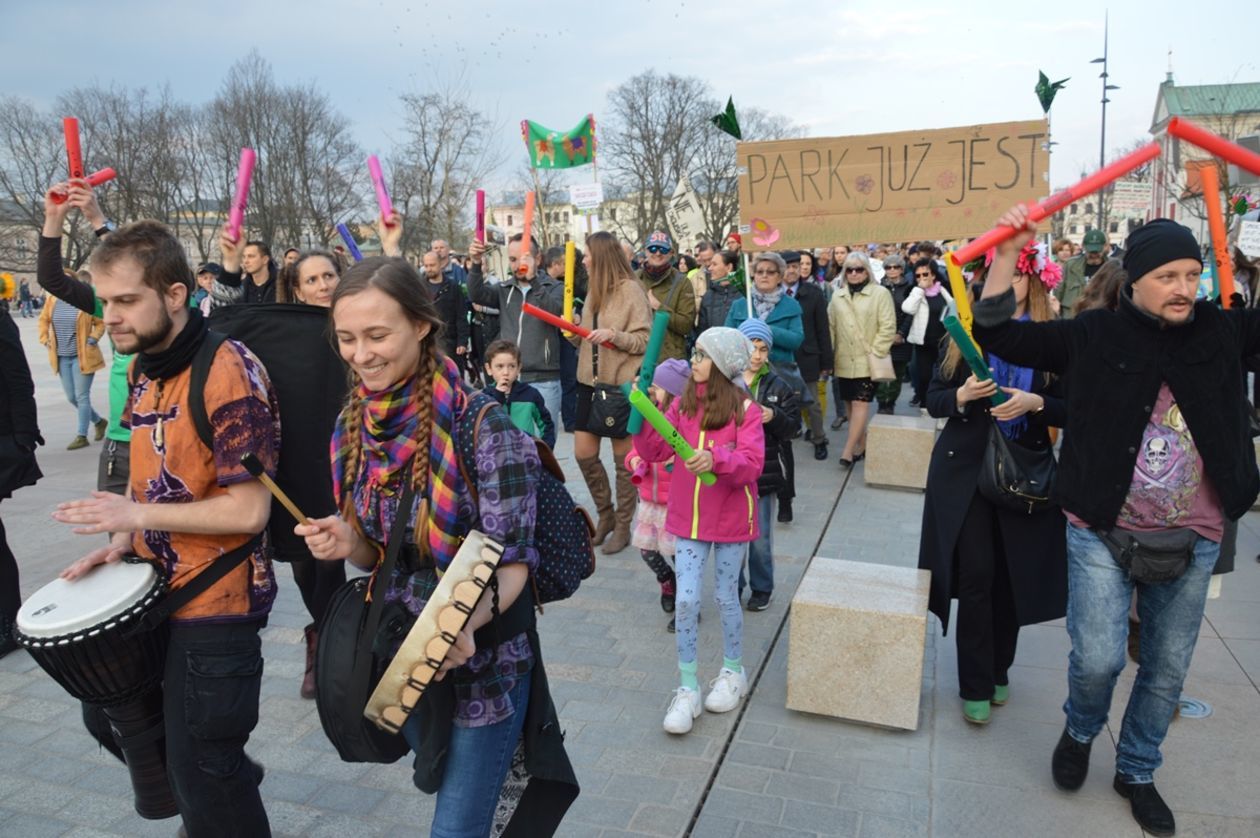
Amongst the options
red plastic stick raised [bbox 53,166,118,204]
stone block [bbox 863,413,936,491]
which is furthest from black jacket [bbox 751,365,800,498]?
red plastic stick raised [bbox 53,166,118,204]

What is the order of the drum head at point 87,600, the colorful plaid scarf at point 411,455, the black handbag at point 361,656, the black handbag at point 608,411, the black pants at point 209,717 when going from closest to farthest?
the black handbag at point 361,656 → the colorful plaid scarf at point 411,455 → the drum head at point 87,600 → the black pants at point 209,717 → the black handbag at point 608,411

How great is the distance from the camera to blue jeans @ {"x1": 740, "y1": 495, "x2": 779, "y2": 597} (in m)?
5.23

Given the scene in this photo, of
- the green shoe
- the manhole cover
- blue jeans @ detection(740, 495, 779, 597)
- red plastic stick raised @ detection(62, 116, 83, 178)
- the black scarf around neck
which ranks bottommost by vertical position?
the manhole cover

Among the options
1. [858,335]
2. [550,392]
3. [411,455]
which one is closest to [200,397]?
[411,455]

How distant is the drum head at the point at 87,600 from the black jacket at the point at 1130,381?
270 centimetres

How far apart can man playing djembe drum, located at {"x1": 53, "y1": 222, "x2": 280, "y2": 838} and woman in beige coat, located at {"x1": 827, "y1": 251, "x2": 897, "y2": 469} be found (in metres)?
7.36

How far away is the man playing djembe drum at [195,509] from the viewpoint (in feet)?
8.07

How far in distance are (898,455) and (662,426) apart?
5359mm

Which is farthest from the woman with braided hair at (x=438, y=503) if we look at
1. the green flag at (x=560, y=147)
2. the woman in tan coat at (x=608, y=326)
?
the green flag at (x=560, y=147)

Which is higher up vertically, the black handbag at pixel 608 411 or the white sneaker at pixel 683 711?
the black handbag at pixel 608 411

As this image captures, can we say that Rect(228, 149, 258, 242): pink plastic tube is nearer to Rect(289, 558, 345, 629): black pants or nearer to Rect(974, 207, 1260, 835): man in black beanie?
Rect(289, 558, 345, 629): black pants

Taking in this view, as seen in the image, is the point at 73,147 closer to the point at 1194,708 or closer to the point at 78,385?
the point at 1194,708

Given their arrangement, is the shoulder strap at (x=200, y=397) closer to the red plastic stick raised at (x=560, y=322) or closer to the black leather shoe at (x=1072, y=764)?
the red plastic stick raised at (x=560, y=322)

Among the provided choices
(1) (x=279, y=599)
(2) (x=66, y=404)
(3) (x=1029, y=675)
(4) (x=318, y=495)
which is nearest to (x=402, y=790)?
(4) (x=318, y=495)
